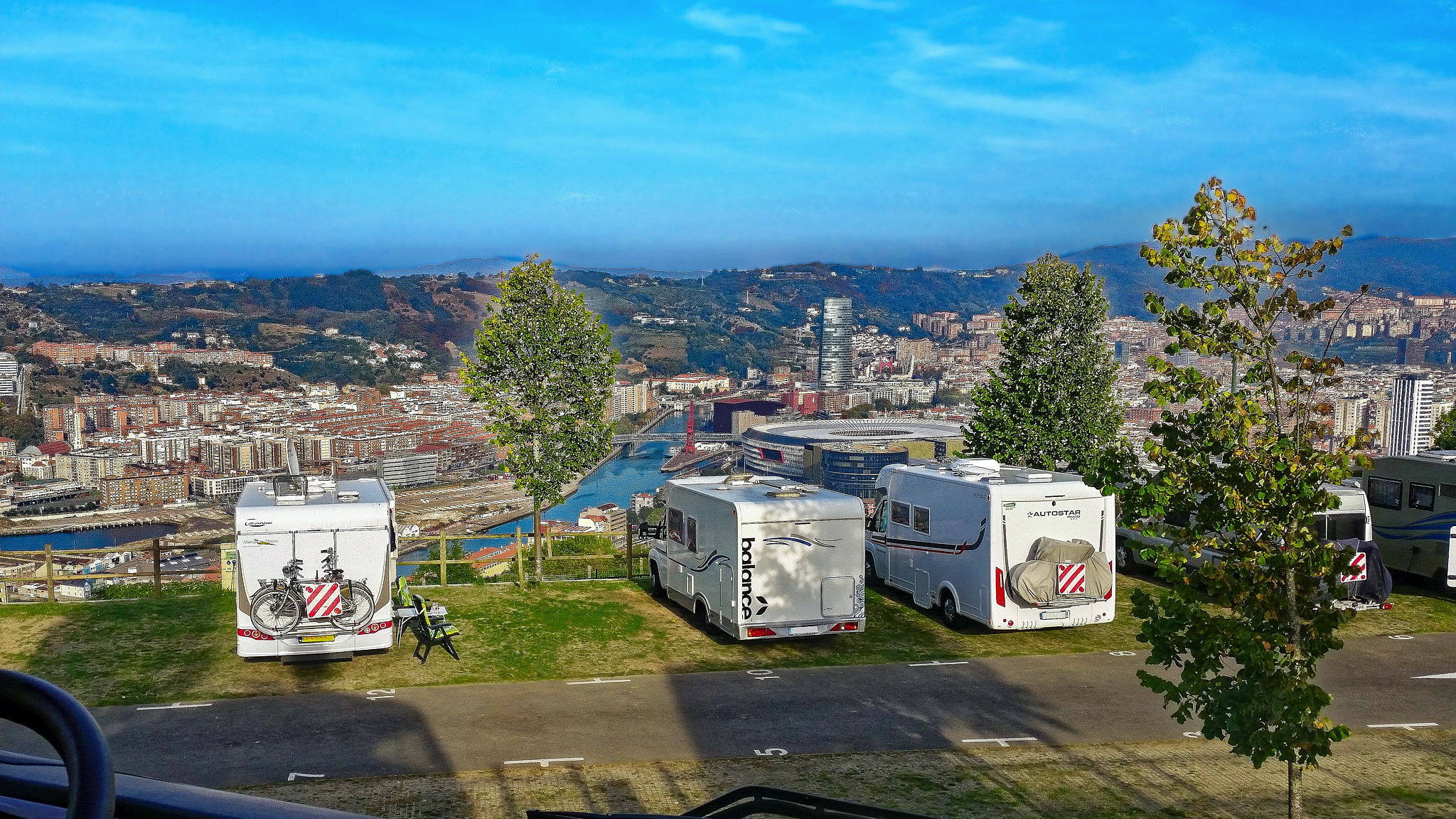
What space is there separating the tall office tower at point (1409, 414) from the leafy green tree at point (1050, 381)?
43.3ft

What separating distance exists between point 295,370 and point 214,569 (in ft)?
248

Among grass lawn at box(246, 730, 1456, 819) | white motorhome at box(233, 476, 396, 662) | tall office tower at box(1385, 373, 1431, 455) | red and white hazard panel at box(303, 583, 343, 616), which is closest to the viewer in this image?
grass lawn at box(246, 730, 1456, 819)

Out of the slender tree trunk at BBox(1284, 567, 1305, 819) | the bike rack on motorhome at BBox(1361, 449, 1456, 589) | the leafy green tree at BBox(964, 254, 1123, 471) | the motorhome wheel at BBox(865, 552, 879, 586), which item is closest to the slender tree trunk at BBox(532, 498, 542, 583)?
the motorhome wheel at BBox(865, 552, 879, 586)

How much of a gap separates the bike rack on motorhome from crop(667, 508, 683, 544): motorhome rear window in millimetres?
12399

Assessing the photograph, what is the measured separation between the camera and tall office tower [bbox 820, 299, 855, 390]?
11481cm

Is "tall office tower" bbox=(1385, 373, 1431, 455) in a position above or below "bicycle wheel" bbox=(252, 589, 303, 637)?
above

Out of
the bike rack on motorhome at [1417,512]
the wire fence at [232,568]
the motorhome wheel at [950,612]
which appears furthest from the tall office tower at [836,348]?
the motorhome wheel at [950,612]

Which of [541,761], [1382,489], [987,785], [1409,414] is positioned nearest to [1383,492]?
[1382,489]

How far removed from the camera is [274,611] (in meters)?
13.7

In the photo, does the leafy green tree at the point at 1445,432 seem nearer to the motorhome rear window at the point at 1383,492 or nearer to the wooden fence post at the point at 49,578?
the motorhome rear window at the point at 1383,492

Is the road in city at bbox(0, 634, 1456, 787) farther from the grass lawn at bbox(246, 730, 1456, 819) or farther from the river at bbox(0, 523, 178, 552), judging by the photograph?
the river at bbox(0, 523, 178, 552)

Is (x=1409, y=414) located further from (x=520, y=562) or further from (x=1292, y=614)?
(x=1292, y=614)

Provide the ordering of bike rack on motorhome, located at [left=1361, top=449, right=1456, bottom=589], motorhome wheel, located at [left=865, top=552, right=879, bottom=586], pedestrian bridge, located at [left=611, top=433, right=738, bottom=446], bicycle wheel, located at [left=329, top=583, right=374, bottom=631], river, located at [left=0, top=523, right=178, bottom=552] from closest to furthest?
bicycle wheel, located at [left=329, top=583, right=374, bottom=631]
bike rack on motorhome, located at [left=1361, top=449, right=1456, bottom=589]
motorhome wheel, located at [left=865, top=552, right=879, bottom=586]
river, located at [left=0, top=523, right=178, bottom=552]
pedestrian bridge, located at [left=611, top=433, right=738, bottom=446]

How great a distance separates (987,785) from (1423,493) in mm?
13617
